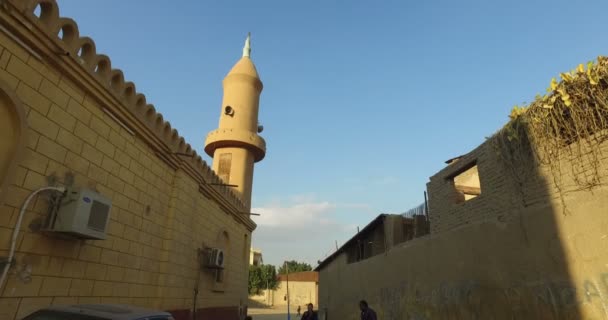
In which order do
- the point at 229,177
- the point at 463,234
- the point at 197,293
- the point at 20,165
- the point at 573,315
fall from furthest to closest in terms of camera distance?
the point at 229,177
the point at 197,293
the point at 463,234
the point at 573,315
the point at 20,165

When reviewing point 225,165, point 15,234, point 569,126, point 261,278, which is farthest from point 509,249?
point 261,278

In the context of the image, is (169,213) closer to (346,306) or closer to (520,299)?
(520,299)

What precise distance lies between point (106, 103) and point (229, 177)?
371 inches

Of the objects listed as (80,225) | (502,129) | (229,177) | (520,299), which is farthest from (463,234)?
(229,177)

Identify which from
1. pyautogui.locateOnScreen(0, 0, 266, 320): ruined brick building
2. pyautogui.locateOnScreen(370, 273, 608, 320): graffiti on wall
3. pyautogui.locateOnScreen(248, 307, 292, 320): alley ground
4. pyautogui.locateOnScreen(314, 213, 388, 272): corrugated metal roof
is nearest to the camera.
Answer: pyautogui.locateOnScreen(0, 0, 266, 320): ruined brick building

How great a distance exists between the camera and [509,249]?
23.6 feet

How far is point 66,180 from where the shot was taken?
18.0ft

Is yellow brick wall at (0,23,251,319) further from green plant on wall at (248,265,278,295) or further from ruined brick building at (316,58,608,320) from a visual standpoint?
green plant on wall at (248,265,278,295)

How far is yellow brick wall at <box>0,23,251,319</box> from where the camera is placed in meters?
4.79

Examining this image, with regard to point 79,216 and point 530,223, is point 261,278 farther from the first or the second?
point 79,216

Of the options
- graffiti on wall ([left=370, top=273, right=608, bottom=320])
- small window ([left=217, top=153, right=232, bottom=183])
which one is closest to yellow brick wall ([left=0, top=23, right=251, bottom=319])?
small window ([left=217, top=153, right=232, bottom=183])

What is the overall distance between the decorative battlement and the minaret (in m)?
5.80

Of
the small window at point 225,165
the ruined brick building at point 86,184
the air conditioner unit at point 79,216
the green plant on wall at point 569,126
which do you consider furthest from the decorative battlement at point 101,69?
the green plant on wall at point 569,126

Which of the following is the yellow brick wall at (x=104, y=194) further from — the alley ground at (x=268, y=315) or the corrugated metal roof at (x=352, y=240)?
the alley ground at (x=268, y=315)
